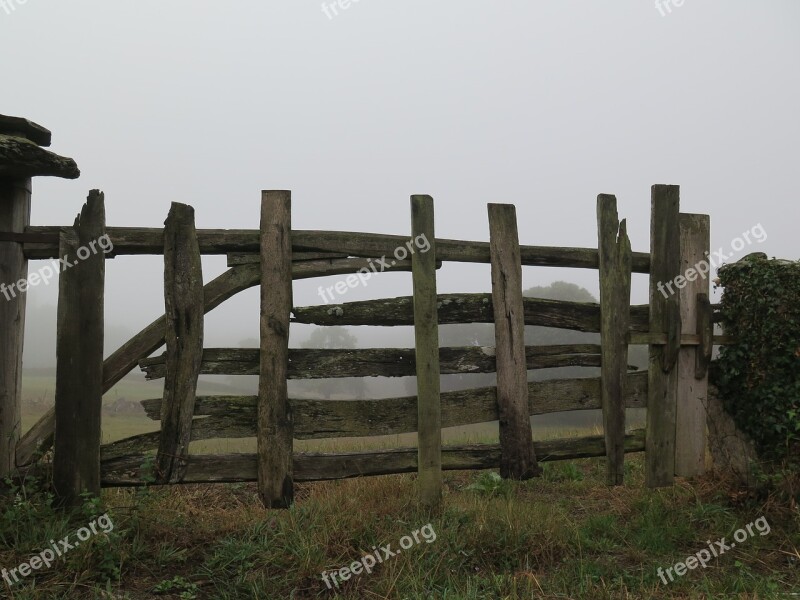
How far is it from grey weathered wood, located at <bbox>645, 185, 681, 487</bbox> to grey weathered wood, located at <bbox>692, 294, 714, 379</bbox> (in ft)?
0.85

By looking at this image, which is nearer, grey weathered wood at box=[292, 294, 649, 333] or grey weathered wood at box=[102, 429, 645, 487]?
grey weathered wood at box=[102, 429, 645, 487]

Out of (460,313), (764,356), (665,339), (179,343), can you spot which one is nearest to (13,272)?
(179,343)

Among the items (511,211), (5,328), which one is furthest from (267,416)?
(511,211)

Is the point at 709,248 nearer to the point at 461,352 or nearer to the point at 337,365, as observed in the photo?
the point at 461,352

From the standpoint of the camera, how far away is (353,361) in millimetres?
4992

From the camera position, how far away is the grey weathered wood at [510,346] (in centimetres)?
→ 522

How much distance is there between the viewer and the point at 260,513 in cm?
504

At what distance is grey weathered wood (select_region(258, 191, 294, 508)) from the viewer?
4.79 m

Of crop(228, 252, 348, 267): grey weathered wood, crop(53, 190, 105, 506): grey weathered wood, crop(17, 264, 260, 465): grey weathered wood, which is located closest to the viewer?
crop(53, 190, 105, 506): grey weathered wood

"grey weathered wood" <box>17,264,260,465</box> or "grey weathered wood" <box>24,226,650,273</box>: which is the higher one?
"grey weathered wood" <box>24,226,650,273</box>

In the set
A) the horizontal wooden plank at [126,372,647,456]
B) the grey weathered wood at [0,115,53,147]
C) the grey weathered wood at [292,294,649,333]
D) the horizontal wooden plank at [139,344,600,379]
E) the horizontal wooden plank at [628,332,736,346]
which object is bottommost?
the horizontal wooden plank at [126,372,647,456]

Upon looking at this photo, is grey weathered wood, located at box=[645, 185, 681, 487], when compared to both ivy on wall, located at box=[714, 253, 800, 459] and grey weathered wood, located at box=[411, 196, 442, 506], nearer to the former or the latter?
ivy on wall, located at box=[714, 253, 800, 459]

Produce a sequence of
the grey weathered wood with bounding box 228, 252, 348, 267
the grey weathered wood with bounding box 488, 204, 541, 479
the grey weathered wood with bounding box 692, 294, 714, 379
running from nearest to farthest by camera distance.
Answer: the grey weathered wood with bounding box 228, 252, 348, 267 < the grey weathered wood with bounding box 488, 204, 541, 479 < the grey weathered wood with bounding box 692, 294, 714, 379

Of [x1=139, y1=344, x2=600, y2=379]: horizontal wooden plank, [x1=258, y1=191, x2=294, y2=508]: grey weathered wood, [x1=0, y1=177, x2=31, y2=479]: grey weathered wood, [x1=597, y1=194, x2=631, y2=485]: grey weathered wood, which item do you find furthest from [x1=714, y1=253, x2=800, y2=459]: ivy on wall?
[x1=0, y1=177, x2=31, y2=479]: grey weathered wood
